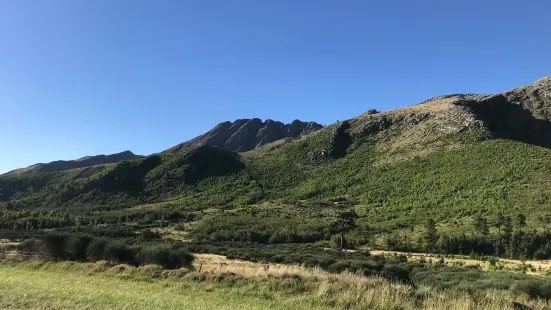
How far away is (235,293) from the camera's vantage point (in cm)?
1448

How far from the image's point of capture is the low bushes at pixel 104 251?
27500 mm

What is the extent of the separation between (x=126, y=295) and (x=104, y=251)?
1714cm

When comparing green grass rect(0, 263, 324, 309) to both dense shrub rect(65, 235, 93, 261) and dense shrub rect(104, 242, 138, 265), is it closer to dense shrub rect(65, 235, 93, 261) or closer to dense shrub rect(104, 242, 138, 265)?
dense shrub rect(104, 242, 138, 265)

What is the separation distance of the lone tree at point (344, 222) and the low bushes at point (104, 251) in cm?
4234

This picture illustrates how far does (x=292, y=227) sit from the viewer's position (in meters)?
75.9

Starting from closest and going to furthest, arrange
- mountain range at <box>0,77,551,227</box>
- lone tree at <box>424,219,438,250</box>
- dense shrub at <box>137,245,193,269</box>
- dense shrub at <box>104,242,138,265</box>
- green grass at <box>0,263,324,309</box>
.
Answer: green grass at <box>0,263,324,309</box> < dense shrub at <box>137,245,193,269</box> < dense shrub at <box>104,242,138,265</box> < lone tree at <box>424,219,438,250</box> < mountain range at <box>0,77,551,227</box>

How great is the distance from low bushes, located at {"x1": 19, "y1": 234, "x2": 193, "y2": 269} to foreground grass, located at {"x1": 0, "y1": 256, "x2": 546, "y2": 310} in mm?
8788

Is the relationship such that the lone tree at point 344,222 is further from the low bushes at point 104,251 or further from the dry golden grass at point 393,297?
the dry golden grass at point 393,297

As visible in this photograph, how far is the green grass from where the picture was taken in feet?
38.1

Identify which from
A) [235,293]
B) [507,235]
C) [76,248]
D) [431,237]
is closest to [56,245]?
[76,248]

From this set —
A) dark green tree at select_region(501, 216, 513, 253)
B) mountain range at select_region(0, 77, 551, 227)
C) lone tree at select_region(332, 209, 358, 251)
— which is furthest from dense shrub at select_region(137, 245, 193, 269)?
mountain range at select_region(0, 77, 551, 227)

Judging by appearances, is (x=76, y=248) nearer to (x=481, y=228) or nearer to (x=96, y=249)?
(x=96, y=249)

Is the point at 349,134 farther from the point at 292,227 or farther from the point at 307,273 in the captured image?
the point at 307,273

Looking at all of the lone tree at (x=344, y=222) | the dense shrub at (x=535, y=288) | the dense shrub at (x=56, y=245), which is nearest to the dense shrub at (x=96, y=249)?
the dense shrub at (x=56, y=245)
